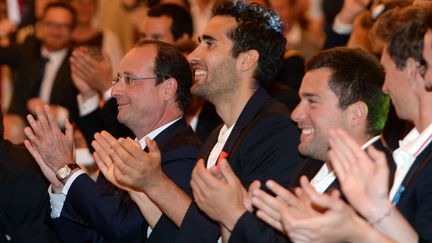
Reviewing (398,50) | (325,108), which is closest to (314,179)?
(325,108)

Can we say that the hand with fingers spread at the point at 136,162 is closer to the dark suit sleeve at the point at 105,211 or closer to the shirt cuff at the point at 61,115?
the dark suit sleeve at the point at 105,211

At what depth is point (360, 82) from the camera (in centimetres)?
382

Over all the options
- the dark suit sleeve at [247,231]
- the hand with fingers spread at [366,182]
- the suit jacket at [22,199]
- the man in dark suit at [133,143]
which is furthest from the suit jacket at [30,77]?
the hand with fingers spread at [366,182]

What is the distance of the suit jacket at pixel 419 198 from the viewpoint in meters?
3.18

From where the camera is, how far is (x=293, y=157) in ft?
13.4

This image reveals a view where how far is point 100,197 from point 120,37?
5.47m

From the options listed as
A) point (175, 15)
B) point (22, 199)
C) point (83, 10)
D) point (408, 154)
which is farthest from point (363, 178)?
point (83, 10)

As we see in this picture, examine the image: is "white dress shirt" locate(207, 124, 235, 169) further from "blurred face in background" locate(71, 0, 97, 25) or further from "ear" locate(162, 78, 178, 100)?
"blurred face in background" locate(71, 0, 97, 25)

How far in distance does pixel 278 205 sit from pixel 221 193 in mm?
364

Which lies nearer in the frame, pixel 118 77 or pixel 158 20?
pixel 118 77

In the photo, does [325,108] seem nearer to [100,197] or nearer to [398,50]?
[398,50]

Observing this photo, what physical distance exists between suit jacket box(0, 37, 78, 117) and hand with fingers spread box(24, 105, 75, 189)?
2866 millimetres

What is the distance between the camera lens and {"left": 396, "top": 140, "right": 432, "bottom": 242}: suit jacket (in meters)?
3.18

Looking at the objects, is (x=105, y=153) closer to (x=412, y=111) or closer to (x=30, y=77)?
(x=412, y=111)
